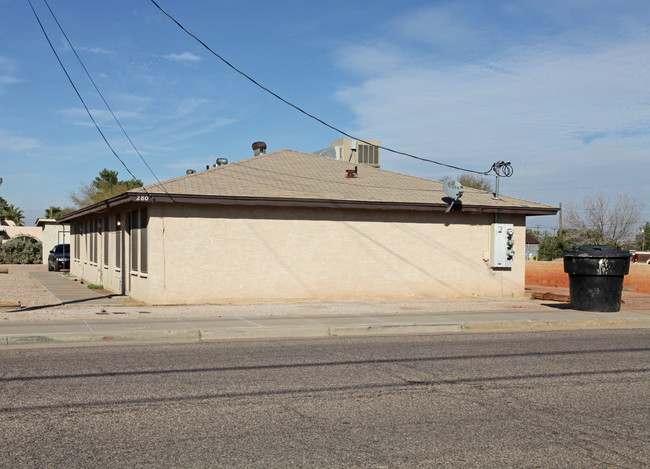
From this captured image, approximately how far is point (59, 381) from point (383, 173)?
1707 centimetres

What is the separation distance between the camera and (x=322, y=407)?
272 inches

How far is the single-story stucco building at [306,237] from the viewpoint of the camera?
17500 mm

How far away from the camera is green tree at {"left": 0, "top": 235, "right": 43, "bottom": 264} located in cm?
5141

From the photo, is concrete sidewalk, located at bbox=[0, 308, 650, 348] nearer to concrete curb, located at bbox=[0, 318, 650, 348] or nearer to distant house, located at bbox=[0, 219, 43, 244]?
concrete curb, located at bbox=[0, 318, 650, 348]

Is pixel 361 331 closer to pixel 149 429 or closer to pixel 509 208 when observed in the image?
pixel 149 429

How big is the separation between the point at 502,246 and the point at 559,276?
9929 mm

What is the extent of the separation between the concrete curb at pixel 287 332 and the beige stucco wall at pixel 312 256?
5.66 metres


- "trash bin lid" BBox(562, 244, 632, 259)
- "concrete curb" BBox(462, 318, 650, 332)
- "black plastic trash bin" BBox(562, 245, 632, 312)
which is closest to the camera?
"concrete curb" BBox(462, 318, 650, 332)

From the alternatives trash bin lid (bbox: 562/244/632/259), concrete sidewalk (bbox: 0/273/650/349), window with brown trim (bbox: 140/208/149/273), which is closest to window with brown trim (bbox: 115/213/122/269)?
concrete sidewalk (bbox: 0/273/650/349)

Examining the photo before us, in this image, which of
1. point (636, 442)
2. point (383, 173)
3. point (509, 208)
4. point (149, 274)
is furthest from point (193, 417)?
point (383, 173)

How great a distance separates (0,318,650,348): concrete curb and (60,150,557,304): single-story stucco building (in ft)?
18.7

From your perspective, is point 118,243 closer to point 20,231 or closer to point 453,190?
point 453,190

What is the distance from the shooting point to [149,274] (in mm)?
17219

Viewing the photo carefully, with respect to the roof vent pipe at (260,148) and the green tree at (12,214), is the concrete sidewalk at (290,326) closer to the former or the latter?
the roof vent pipe at (260,148)
